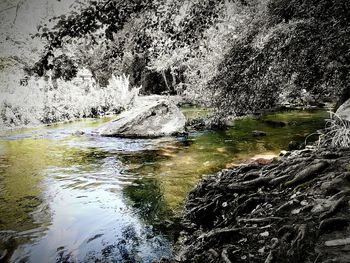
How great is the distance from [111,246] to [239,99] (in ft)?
18.5

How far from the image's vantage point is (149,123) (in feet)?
49.1

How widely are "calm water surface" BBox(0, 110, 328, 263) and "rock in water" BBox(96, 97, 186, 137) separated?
70 centimetres

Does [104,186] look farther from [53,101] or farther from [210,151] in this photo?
[53,101]

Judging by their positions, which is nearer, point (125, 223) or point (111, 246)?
point (111, 246)

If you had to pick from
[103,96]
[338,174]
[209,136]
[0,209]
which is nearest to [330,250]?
[338,174]

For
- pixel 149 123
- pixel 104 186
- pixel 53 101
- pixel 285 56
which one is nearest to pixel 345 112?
pixel 285 56

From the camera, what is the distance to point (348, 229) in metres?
3.80

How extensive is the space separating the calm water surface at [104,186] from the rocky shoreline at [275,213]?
67 cm

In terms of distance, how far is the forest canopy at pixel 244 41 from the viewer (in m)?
6.54

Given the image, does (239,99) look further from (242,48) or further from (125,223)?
(125,223)

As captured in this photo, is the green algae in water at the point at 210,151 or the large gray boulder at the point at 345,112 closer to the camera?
the large gray boulder at the point at 345,112

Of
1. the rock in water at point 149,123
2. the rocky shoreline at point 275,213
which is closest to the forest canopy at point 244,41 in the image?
the rocky shoreline at point 275,213

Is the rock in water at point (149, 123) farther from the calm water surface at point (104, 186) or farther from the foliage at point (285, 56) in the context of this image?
the foliage at point (285, 56)

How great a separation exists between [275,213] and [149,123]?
1060cm
